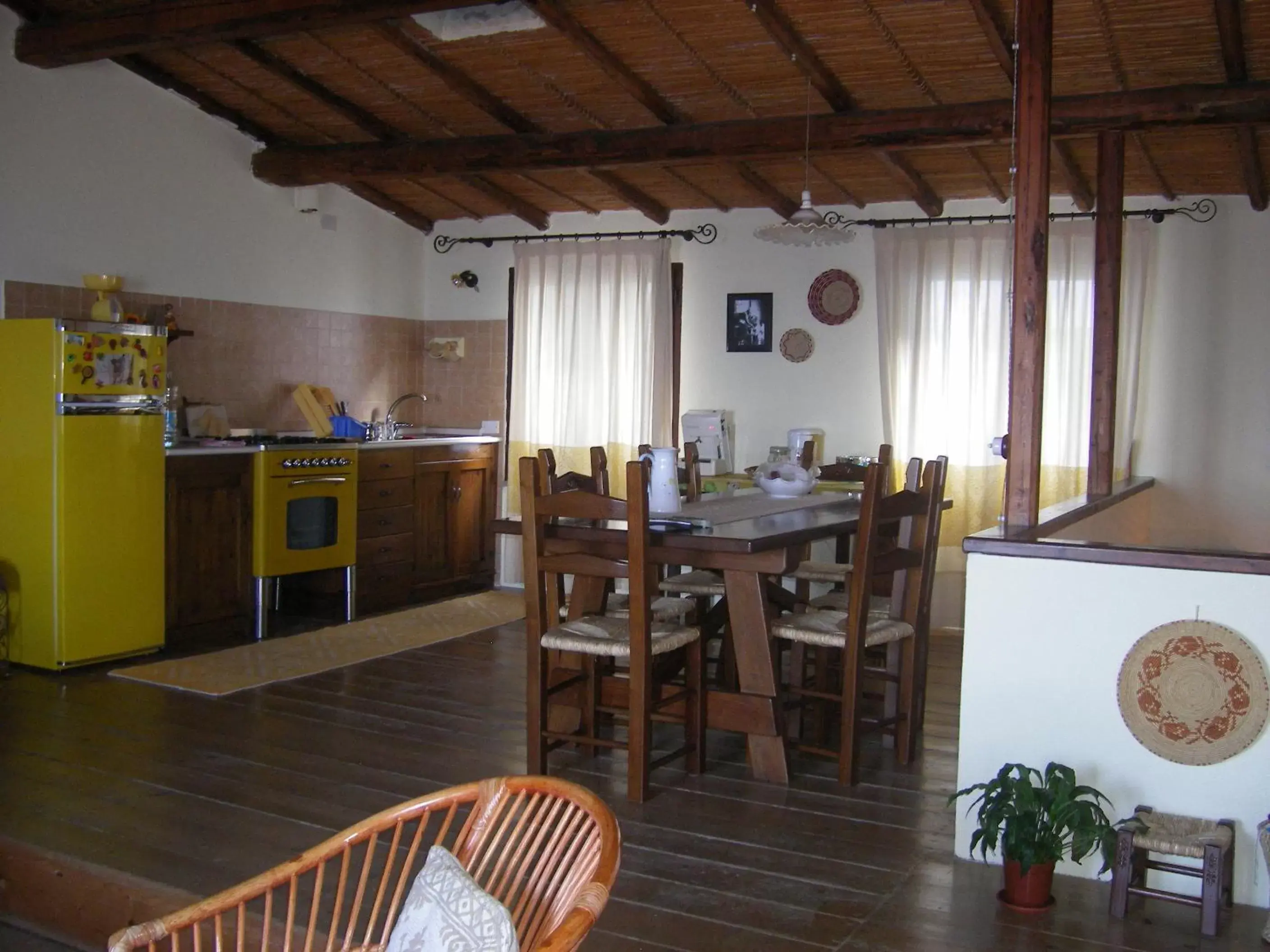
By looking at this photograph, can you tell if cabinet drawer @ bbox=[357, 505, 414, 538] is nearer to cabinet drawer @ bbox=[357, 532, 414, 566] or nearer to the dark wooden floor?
cabinet drawer @ bbox=[357, 532, 414, 566]

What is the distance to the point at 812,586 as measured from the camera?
6852mm

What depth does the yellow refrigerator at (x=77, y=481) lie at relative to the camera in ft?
16.3

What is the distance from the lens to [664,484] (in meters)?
4.14

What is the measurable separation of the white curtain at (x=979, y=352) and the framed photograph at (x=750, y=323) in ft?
2.24

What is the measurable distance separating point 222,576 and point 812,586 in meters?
3.15

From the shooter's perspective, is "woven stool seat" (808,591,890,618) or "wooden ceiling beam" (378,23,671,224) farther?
"wooden ceiling beam" (378,23,671,224)

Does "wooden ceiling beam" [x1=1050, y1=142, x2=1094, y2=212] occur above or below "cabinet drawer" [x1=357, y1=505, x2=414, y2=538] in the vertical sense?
above

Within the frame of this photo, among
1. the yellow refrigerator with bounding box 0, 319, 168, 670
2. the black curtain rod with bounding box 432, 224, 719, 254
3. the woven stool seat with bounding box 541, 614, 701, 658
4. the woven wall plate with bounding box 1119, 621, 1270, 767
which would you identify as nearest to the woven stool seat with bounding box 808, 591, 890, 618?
the woven stool seat with bounding box 541, 614, 701, 658

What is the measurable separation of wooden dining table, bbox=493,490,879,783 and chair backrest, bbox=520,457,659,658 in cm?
8

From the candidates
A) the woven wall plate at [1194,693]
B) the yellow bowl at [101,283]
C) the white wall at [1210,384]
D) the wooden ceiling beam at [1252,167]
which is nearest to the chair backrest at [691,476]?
the woven wall plate at [1194,693]

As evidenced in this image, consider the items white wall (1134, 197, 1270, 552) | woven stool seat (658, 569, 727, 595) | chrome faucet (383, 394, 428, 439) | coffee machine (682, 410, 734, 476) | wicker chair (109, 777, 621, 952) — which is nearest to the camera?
wicker chair (109, 777, 621, 952)

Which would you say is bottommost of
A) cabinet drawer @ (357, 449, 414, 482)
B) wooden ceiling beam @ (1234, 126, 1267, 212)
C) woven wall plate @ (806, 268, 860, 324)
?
cabinet drawer @ (357, 449, 414, 482)

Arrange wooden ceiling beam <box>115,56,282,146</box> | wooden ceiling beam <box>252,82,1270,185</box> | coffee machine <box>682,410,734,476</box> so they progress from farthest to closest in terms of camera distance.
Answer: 1. coffee machine <box>682,410,734,476</box>
2. wooden ceiling beam <box>115,56,282,146</box>
3. wooden ceiling beam <box>252,82,1270,185</box>

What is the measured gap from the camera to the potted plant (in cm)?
280
